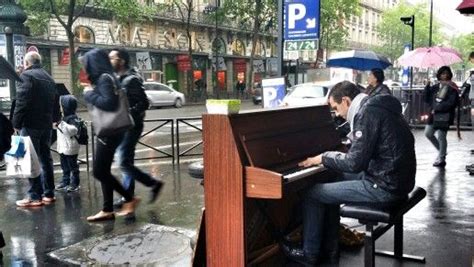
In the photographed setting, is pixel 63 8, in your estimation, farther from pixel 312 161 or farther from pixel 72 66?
pixel 312 161

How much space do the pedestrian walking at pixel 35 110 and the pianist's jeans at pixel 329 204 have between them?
3.91 m

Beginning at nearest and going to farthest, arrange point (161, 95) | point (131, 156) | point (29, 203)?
point (131, 156)
point (29, 203)
point (161, 95)

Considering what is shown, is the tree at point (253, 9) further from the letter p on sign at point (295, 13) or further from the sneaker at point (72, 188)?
the sneaker at point (72, 188)

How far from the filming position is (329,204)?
14.3ft

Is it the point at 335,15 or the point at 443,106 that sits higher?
the point at 335,15

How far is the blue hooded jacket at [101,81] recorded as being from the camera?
5.41 meters

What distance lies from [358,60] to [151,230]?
23.1 feet

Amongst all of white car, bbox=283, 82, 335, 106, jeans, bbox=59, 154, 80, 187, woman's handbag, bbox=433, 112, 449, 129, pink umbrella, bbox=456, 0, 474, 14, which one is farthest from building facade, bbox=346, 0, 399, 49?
pink umbrella, bbox=456, 0, 474, 14

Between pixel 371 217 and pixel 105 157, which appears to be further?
pixel 105 157

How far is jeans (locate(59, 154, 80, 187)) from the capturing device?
7.70m

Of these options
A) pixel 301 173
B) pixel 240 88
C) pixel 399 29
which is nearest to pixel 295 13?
pixel 301 173

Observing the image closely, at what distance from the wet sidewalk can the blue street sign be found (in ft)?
9.72

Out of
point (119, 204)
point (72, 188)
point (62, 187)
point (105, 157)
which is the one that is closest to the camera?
point (105, 157)

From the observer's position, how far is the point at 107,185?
19.2 ft
